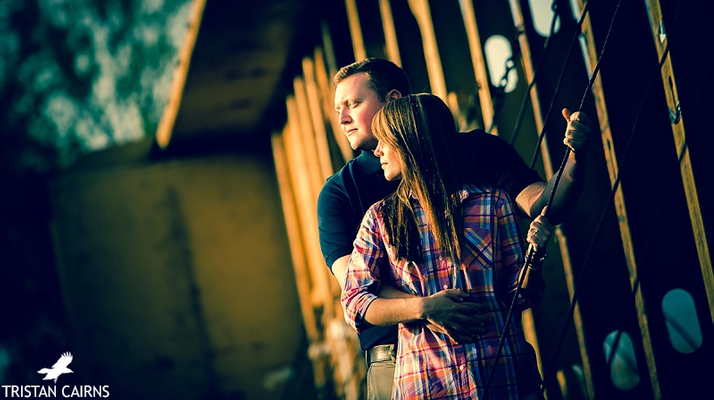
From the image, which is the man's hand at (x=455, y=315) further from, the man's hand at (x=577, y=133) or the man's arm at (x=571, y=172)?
the man's hand at (x=577, y=133)

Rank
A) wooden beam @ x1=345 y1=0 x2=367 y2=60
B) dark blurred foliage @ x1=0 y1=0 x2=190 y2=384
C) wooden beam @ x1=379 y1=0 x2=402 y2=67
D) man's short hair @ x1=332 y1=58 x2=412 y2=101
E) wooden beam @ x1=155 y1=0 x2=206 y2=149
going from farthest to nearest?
dark blurred foliage @ x1=0 y1=0 x2=190 y2=384
wooden beam @ x1=155 y1=0 x2=206 y2=149
wooden beam @ x1=345 y1=0 x2=367 y2=60
wooden beam @ x1=379 y1=0 x2=402 y2=67
man's short hair @ x1=332 y1=58 x2=412 y2=101

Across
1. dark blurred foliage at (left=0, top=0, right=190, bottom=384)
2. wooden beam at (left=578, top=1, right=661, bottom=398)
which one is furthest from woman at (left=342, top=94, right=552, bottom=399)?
dark blurred foliage at (left=0, top=0, right=190, bottom=384)

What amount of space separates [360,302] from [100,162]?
7.90 meters

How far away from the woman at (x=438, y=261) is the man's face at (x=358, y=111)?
493 mm

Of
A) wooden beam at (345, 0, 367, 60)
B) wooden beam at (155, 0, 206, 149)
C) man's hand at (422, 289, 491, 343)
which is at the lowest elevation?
man's hand at (422, 289, 491, 343)

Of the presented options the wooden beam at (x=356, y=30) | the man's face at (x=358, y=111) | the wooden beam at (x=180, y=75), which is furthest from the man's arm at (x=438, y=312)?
the wooden beam at (x=180, y=75)

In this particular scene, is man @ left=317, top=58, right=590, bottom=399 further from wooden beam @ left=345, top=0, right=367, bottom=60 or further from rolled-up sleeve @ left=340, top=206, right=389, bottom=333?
wooden beam @ left=345, top=0, right=367, bottom=60

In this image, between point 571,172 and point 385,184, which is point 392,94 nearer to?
point 385,184

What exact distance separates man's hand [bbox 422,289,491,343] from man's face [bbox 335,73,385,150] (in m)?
0.85

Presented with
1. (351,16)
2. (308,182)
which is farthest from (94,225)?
(351,16)

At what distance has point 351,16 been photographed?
5.48m

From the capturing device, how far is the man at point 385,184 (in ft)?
6.51

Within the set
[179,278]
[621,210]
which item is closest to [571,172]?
[621,210]

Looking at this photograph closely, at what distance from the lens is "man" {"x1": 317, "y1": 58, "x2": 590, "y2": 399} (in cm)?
198
